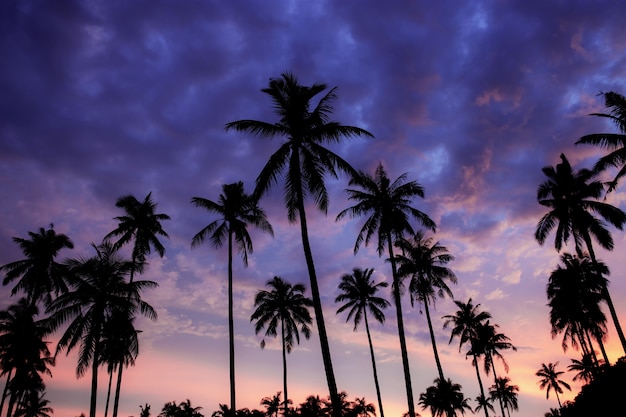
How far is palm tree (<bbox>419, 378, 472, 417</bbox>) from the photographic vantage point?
3968 cm

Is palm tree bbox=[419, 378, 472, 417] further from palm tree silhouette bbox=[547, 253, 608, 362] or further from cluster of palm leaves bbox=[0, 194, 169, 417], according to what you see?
cluster of palm leaves bbox=[0, 194, 169, 417]

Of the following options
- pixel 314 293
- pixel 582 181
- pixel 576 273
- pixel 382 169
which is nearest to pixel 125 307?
pixel 314 293

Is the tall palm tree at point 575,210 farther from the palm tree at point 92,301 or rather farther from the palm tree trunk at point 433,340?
the palm tree at point 92,301

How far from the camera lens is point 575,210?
26.1m

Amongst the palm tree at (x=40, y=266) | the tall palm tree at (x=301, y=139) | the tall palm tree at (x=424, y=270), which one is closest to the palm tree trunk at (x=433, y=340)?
the tall palm tree at (x=424, y=270)

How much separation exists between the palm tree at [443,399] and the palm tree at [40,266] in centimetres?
3905

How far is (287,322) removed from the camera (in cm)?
4278

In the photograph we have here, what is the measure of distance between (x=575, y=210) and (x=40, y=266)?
43.1m

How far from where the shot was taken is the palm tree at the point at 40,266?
31141 millimetres

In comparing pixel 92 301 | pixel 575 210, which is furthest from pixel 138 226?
pixel 575 210

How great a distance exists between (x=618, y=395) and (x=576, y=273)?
30.5 meters

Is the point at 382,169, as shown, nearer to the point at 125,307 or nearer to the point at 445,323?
the point at 125,307

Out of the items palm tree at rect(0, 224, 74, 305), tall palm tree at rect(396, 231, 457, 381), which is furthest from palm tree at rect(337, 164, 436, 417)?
palm tree at rect(0, 224, 74, 305)

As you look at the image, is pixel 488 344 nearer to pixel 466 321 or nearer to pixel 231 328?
pixel 466 321
